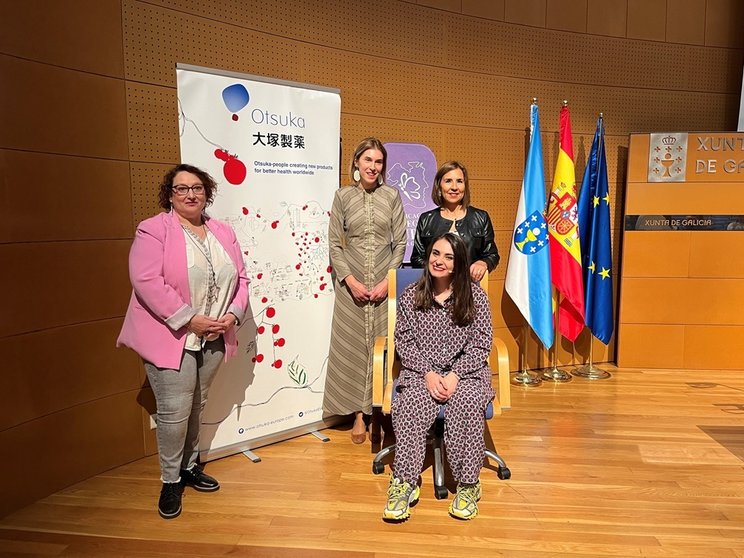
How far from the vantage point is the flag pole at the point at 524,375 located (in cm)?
431

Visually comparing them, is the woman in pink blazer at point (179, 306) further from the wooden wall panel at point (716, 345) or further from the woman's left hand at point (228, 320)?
the wooden wall panel at point (716, 345)

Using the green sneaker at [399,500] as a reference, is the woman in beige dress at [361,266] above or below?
above

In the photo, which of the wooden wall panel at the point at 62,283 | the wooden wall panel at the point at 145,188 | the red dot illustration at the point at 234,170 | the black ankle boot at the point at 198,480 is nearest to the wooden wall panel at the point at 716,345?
the red dot illustration at the point at 234,170

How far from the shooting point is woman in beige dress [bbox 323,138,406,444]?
3.13m

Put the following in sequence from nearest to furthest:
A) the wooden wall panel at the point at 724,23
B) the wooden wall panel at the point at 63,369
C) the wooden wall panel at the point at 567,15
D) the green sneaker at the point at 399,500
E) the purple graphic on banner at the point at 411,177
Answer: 1. the green sneaker at the point at 399,500
2. the wooden wall panel at the point at 63,369
3. the purple graphic on banner at the point at 411,177
4. the wooden wall panel at the point at 567,15
5. the wooden wall panel at the point at 724,23

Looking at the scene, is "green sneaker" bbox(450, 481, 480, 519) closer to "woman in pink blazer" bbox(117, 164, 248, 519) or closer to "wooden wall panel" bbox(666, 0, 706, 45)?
"woman in pink blazer" bbox(117, 164, 248, 519)

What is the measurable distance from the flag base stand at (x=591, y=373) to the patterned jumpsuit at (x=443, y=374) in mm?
2256

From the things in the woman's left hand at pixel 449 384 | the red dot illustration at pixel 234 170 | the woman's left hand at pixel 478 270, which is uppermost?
the red dot illustration at pixel 234 170

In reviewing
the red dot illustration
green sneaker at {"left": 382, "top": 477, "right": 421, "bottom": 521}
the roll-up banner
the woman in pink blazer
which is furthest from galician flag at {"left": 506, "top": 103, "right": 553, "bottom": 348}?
the woman in pink blazer

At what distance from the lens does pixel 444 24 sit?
3990 mm

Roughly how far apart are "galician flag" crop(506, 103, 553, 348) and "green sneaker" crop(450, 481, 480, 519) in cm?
194

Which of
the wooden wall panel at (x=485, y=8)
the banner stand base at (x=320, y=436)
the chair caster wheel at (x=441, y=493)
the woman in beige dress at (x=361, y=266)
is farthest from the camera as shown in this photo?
the wooden wall panel at (x=485, y=8)

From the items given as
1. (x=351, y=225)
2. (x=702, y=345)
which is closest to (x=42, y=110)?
(x=351, y=225)

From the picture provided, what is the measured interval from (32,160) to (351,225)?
157 cm
